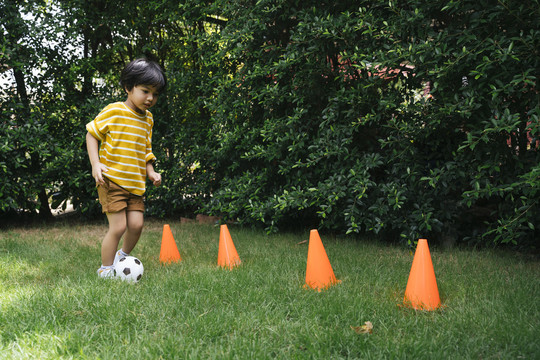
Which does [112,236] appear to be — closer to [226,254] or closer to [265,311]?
[226,254]

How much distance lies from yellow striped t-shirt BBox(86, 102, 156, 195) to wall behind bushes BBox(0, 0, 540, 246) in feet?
5.67

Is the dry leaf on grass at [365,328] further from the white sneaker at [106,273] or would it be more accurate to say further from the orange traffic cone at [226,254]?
the white sneaker at [106,273]

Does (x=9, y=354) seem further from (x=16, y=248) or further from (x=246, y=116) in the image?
(x=246, y=116)

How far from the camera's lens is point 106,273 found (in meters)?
3.54

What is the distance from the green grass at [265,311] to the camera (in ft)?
7.33

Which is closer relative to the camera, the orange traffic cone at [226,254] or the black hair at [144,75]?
the black hair at [144,75]

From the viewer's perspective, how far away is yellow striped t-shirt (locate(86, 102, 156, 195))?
12.0 feet

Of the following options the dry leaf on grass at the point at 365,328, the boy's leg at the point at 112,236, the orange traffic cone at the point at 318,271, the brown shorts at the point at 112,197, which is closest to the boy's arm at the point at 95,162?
the brown shorts at the point at 112,197

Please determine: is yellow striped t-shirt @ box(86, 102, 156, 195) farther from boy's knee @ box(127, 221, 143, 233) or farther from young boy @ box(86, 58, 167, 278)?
boy's knee @ box(127, 221, 143, 233)

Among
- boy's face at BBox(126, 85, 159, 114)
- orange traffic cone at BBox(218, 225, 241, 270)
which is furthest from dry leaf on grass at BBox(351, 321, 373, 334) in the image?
boy's face at BBox(126, 85, 159, 114)

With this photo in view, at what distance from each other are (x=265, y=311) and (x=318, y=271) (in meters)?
0.67

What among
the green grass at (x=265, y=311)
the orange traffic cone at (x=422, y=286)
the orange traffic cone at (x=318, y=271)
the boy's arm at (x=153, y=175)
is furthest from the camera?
the boy's arm at (x=153, y=175)

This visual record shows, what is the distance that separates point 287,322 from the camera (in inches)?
99.2

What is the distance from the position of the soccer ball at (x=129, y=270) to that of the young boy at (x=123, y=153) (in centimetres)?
15
